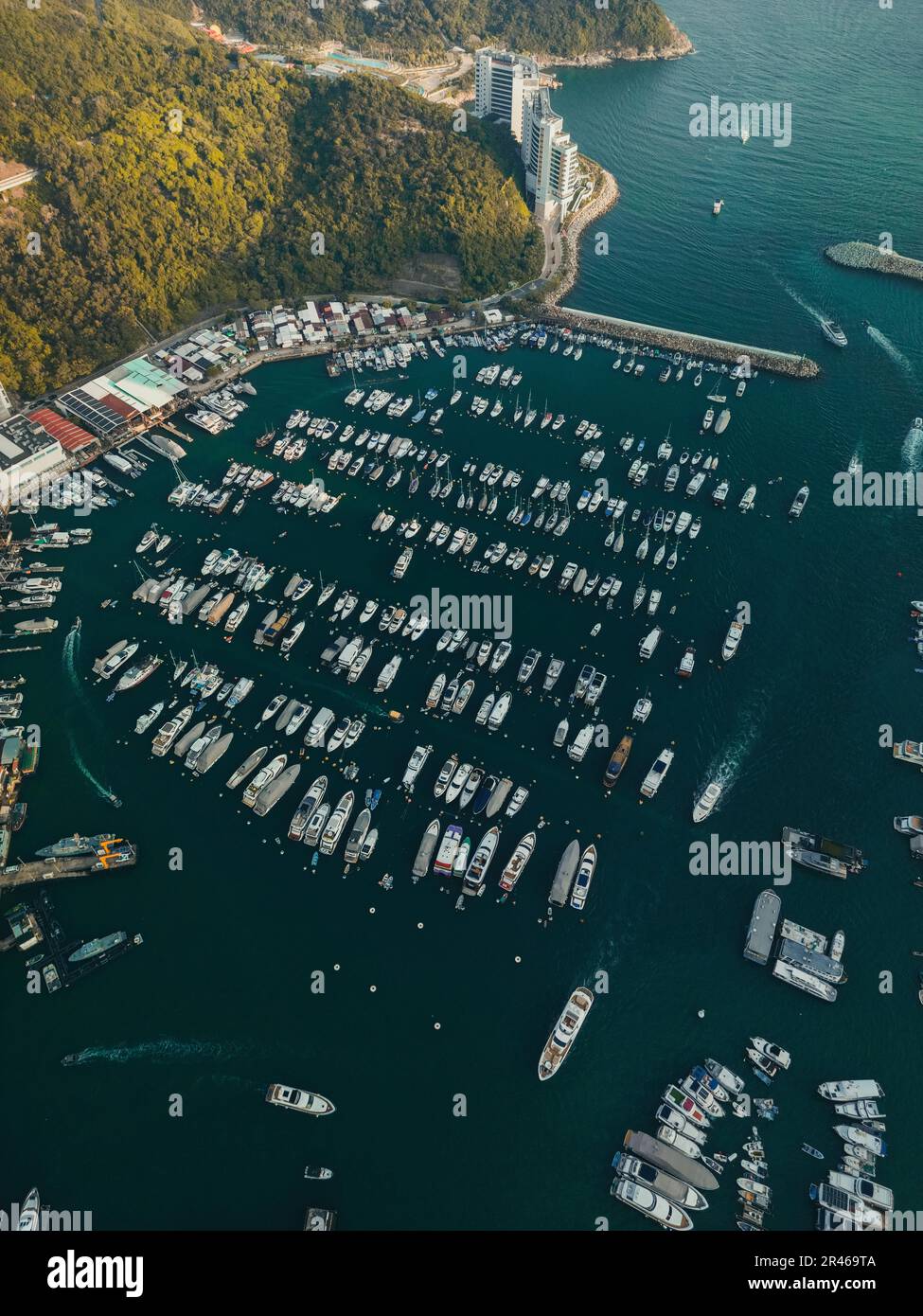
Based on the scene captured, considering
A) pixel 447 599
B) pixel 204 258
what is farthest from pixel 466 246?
pixel 447 599

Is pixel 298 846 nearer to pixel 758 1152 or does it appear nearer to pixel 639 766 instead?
pixel 639 766

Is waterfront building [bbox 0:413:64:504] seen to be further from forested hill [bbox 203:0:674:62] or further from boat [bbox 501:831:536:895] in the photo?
forested hill [bbox 203:0:674:62]

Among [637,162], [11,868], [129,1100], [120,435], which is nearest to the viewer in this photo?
[129,1100]

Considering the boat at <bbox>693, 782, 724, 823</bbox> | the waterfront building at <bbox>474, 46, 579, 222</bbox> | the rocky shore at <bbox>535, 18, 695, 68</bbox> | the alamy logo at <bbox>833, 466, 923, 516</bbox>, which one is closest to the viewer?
the boat at <bbox>693, 782, 724, 823</bbox>

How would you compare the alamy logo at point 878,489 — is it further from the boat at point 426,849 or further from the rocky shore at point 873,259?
the boat at point 426,849

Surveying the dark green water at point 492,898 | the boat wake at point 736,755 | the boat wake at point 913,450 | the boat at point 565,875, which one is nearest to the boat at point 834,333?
the dark green water at point 492,898

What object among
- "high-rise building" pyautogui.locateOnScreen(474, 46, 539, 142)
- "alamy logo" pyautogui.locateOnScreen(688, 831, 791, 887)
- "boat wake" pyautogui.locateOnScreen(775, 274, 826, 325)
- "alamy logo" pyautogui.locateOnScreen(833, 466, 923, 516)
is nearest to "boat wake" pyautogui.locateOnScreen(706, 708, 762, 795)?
"alamy logo" pyautogui.locateOnScreen(688, 831, 791, 887)
